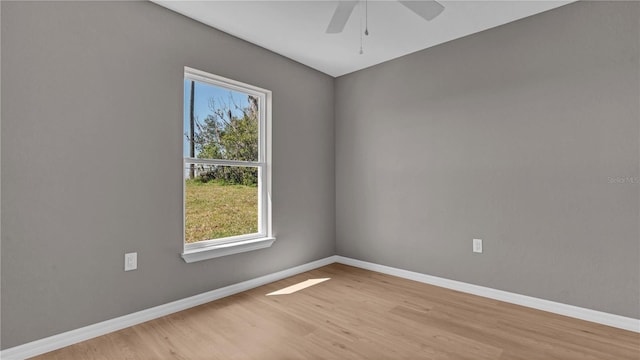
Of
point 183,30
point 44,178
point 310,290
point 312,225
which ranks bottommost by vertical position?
point 310,290

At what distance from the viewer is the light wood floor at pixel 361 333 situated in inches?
74.8

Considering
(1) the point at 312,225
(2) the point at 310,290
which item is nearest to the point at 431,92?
(1) the point at 312,225

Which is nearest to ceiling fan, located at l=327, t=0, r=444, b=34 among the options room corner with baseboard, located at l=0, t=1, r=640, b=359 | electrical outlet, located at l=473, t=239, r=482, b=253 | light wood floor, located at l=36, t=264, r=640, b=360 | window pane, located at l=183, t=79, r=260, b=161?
room corner with baseboard, located at l=0, t=1, r=640, b=359

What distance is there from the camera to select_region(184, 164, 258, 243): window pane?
8.97ft

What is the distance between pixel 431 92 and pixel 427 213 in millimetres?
1264

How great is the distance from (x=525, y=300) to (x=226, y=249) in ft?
8.61

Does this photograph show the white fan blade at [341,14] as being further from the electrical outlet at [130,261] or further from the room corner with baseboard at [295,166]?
the electrical outlet at [130,261]

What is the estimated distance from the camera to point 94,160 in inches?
83.4

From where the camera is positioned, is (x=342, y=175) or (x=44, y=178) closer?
(x=44, y=178)

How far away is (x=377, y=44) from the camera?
3113 mm

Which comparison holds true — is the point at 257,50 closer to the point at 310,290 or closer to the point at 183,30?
the point at 183,30

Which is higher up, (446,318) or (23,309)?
(23,309)

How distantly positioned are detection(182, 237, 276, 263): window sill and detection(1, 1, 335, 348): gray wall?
7 centimetres

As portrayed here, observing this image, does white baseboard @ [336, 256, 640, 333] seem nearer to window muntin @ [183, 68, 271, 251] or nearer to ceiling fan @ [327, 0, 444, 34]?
window muntin @ [183, 68, 271, 251]
